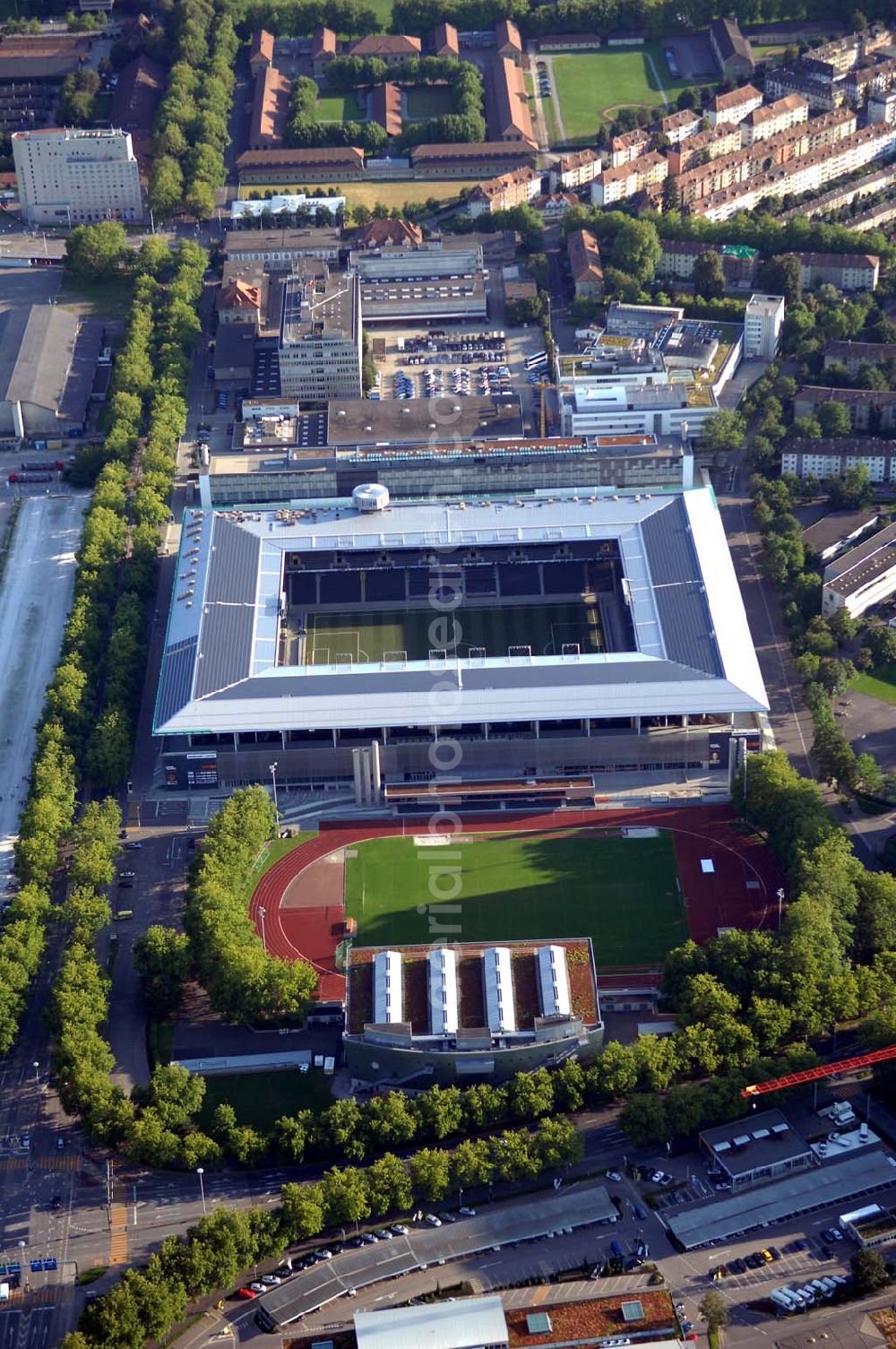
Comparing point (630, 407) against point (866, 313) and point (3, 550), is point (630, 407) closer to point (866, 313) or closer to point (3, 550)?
point (866, 313)

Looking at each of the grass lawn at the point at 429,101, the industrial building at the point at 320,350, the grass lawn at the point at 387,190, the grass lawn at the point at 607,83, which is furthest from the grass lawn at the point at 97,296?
the grass lawn at the point at 607,83

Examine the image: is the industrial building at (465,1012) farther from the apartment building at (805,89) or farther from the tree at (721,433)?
the apartment building at (805,89)

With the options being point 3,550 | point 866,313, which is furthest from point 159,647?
point 866,313

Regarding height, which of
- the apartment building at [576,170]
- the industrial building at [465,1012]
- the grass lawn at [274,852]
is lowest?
the grass lawn at [274,852]

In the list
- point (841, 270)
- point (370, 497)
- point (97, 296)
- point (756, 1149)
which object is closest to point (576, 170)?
point (841, 270)

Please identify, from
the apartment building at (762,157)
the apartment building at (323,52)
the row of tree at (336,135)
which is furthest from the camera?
the apartment building at (323,52)

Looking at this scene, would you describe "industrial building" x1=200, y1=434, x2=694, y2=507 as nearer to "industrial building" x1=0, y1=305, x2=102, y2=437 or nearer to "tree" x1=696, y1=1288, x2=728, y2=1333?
"industrial building" x1=0, y1=305, x2=102, y2=437

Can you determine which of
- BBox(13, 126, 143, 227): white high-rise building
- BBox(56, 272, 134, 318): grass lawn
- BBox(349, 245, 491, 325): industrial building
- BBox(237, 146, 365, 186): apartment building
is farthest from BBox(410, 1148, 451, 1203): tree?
BBox(237, 146, 365, 186): apartment building

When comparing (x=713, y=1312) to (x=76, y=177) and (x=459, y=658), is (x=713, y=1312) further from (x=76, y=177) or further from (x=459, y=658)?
(x=76, y=177)

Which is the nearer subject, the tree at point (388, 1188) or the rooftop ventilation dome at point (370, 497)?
the tree at point (388, 1188)
